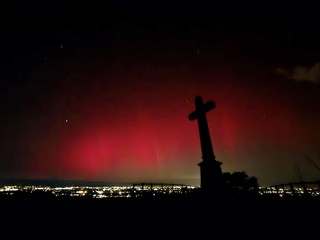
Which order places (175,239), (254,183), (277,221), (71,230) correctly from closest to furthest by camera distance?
(175,239) → (71,230) → (277,221) → (254,183)

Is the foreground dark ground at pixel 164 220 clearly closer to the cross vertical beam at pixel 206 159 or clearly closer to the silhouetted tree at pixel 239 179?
the cross vertical beam at pixel 206 159

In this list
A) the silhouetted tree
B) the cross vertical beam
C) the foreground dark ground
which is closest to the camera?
the foreground dark ground

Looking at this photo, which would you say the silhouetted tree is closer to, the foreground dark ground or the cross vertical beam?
the cross vertical beam

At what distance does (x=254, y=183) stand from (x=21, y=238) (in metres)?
30.5

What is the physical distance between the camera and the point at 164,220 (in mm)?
7816

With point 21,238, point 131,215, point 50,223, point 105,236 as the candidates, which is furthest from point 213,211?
point 21,238

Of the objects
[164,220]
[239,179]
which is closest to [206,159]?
[164,220]

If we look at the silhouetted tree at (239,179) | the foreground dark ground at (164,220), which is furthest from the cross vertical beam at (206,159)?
the silhouetted tree at (239,179)

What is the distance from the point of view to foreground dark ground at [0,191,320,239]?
6.63 metres

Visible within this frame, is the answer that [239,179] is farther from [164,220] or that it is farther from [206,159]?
[164,220]

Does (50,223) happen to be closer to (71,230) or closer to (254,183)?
(71,230)

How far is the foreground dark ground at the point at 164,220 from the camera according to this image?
21.7ft

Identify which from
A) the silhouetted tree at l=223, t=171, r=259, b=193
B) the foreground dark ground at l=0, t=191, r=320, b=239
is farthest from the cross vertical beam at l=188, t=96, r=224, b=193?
the silhouetted tree at l=223, t=171, r=259, b=193

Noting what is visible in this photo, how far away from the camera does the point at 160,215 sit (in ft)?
27.7
